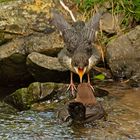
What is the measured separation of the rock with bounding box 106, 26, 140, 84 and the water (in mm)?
872

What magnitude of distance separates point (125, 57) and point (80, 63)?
52.3 inches

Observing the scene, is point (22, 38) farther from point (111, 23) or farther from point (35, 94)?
point (35, 94)

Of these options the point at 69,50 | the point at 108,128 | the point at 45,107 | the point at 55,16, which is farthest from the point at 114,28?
the point at 108,128

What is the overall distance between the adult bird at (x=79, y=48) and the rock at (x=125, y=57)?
0.51 meters

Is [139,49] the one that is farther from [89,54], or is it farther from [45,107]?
[45,107]

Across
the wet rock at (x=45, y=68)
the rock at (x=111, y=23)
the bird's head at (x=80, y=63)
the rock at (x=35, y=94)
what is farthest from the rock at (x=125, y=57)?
the rock at (x=35, y=94)

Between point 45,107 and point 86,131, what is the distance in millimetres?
1055

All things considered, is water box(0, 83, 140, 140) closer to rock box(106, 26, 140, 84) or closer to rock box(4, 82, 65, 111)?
rock box(4, 82, 65, 111)

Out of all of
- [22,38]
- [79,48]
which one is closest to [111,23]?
[22,38]

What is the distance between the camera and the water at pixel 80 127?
6055 mm

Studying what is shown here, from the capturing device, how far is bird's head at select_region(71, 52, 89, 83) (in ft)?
23.4

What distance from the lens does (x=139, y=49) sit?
→ 27.2 ft

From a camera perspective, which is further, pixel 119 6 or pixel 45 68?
pixel 119 6

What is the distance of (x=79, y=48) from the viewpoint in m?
7.36
